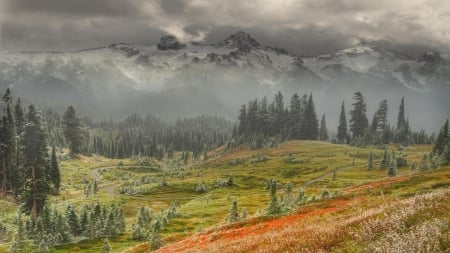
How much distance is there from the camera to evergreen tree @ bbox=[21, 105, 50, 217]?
280 feet

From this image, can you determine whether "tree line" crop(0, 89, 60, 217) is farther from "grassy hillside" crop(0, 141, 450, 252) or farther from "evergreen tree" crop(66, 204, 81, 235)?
"evergreen tree" crop(66, 204, 81, 235)

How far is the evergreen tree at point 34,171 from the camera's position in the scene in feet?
280

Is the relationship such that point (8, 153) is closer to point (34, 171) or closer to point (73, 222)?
point (34, 171)

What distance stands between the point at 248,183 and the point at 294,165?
25.7 meters

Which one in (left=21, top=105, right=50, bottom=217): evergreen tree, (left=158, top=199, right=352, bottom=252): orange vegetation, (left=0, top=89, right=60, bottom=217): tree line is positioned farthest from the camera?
(left=0, top=89, right=60, bottom=217): tree line

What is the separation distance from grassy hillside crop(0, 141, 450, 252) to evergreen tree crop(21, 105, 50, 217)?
32.0 feet

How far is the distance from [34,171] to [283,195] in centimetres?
4916

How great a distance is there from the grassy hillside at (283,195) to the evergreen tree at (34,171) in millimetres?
9739

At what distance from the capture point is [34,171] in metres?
86.6

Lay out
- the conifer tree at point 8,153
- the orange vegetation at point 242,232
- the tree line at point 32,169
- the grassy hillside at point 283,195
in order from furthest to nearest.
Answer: the conifer tree at point 8,153 → the tree line at point 32,169 → the orange vegetation at point 242,232 → the grassy hillside at point 283,195

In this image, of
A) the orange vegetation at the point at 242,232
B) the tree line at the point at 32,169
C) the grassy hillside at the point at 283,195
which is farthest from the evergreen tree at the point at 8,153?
the orange vegetation at the point at 242,232

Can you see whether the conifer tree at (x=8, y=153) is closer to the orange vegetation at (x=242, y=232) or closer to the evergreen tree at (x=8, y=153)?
the evergreen tree at (x=8, y=153)

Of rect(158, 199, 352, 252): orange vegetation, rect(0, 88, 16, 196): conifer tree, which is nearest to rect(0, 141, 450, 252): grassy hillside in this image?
rect(158, 199, 352, 252): orange vegetation

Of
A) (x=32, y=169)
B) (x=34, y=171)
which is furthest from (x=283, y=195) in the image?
(x=32, y=169)
